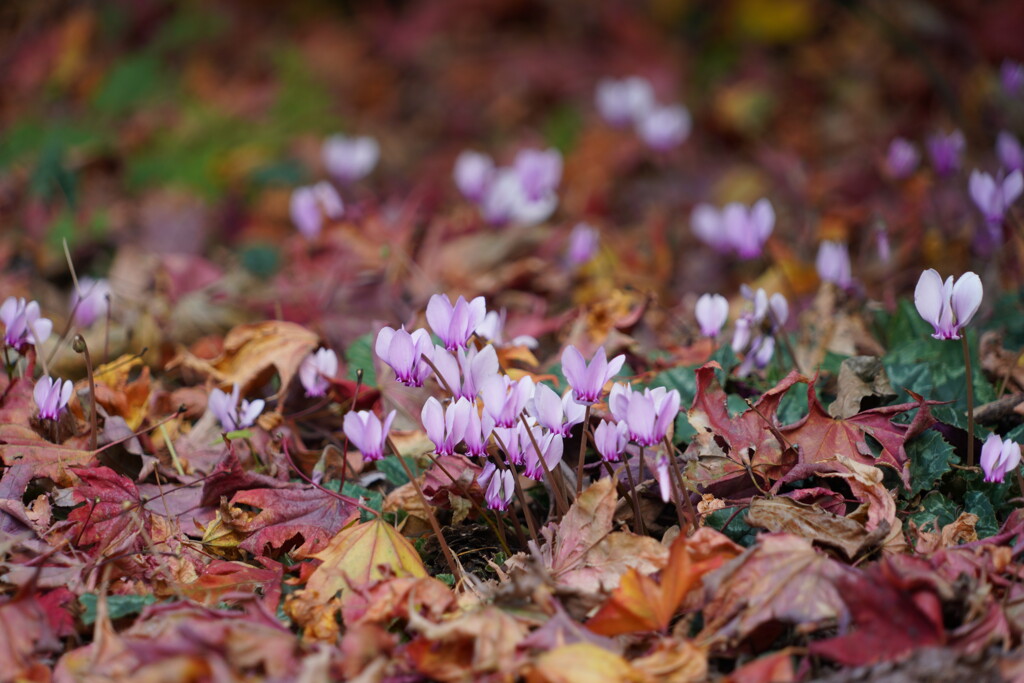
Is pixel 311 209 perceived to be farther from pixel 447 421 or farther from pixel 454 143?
pixel 454 143

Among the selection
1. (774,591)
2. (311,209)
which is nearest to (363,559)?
(774,591)

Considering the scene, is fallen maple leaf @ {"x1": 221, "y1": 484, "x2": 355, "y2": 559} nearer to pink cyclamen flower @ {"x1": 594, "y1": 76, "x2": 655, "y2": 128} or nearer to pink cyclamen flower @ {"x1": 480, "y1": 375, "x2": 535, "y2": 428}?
pink cyclamen flower @ {"x1": 480, "y1": 375, "x2": 535, "y2": 428}

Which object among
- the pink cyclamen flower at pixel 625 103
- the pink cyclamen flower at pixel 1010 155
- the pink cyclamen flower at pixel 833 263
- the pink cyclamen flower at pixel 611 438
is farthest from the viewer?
the pink cyclamen flower at pixel 625 103

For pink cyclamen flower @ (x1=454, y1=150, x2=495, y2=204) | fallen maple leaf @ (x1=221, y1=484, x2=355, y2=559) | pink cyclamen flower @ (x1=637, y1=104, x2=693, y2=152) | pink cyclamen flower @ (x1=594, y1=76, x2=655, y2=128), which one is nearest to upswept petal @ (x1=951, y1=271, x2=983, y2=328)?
fallen maple leaf @ (x1=221, y1=484, x2=355, y2=559)

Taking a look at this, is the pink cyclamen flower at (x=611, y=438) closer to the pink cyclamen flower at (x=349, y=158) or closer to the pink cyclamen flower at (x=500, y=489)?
the pink cyclamen flower at (x=500, y=489)

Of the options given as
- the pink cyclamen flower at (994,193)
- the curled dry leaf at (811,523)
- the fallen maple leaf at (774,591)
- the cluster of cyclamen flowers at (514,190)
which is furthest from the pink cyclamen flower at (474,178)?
the fallen maple leaf at (774,591)

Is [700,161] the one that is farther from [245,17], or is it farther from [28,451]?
[28,451]

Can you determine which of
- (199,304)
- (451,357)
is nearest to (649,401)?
(451,357)
